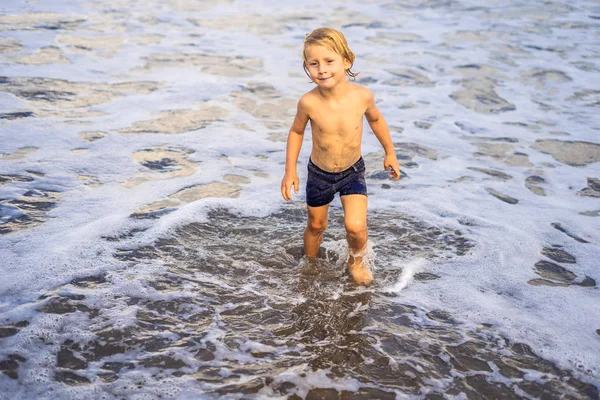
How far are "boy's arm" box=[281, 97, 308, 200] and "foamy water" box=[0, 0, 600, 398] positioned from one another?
20.7 inches

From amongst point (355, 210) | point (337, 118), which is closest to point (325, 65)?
point (337, 118)

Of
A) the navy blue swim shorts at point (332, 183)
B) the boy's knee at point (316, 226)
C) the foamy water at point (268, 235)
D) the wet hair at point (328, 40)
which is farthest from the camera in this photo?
the boy's knee at point (316, 226)

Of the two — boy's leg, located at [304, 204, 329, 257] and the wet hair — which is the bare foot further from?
the wet hair

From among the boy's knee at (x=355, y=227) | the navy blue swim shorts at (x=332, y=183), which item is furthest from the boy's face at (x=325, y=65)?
the boy's knee at (x=355, y=227)

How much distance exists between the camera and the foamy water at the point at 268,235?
2.81 m

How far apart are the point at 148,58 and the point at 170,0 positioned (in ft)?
15.0

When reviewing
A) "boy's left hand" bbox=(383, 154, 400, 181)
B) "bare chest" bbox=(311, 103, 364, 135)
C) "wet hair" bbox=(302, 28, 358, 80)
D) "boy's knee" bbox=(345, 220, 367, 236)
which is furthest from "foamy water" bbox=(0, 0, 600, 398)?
"wet hair" bbox=(302, 28, 358, 80)

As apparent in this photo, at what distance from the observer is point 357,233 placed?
3.54 metres

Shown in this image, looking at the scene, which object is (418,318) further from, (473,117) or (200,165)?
(473,117)

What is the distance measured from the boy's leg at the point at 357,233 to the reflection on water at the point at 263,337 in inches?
3.3

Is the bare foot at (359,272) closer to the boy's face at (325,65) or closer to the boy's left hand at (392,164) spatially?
the boy's left hand at (392,164)

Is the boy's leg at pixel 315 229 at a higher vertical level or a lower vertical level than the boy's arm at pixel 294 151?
lower

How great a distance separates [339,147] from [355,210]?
38cm

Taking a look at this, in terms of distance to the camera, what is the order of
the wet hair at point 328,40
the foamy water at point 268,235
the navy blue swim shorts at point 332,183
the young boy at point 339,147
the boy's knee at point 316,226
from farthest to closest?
the boy's knee at point 316,226 < the navy blue swim shorts at point 332,183 < the young boy at point 339,147 < the wet hair at point 328,40 < the foamy water at point 268,235
